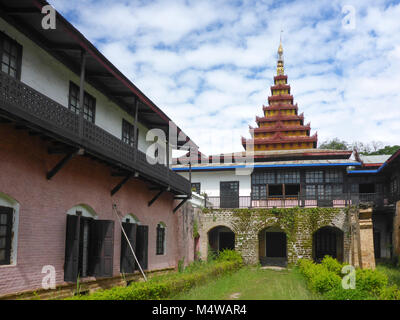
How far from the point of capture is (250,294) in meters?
14.4

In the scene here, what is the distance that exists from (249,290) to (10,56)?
36.0 ft

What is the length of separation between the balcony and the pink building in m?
10.8

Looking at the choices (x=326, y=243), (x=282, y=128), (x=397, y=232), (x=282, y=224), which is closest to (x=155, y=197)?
(x=282, y=224)

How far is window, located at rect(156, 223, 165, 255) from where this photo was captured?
1809 cm

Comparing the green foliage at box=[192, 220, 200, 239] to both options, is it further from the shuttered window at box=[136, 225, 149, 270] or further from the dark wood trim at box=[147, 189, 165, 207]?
the shuttered window at box=[136, 225, 149, 270]

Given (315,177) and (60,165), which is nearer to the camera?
(60,165)

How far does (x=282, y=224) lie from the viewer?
78.4 ft

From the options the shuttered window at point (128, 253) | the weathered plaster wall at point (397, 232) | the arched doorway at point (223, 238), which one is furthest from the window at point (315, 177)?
the shuttered window at point (128, 253)

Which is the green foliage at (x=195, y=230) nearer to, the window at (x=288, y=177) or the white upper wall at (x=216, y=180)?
the white upper wall at (x=216, y=180)

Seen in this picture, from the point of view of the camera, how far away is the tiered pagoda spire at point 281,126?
3953cm

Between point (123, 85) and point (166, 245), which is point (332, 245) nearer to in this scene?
point (166, 245)

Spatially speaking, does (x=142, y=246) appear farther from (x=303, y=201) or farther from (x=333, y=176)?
(x=333, y=176)

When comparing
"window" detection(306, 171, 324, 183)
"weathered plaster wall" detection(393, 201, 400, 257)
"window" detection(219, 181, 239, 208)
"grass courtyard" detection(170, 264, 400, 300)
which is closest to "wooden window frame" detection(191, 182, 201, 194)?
"window" detection(219, 181, 239, 208)
